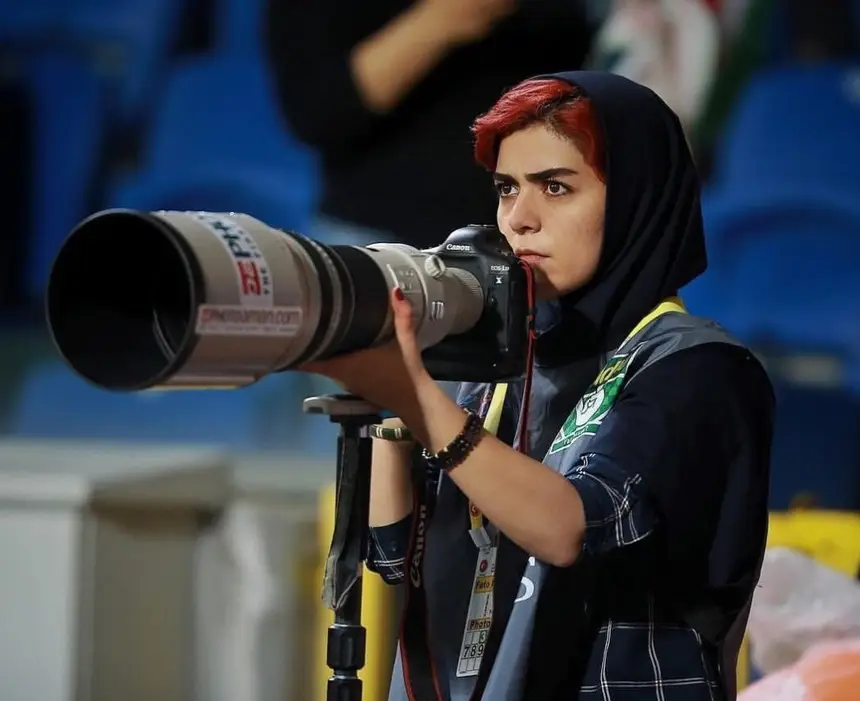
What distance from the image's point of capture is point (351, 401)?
2.90ft

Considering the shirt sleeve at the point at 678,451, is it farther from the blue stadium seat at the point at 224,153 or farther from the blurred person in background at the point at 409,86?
the blue stadium seat at the point at 224,153

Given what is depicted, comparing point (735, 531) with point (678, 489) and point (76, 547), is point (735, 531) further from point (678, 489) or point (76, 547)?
point (76, 547)

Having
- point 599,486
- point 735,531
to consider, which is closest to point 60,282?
point 599,486

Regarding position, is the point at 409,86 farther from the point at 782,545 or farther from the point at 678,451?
the point at 678,451

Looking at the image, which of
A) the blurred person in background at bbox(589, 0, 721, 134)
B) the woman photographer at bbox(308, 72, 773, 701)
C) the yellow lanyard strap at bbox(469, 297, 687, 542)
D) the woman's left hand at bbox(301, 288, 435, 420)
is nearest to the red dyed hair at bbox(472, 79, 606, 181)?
the woman photographer at bbox(308, 72, 773, 701)

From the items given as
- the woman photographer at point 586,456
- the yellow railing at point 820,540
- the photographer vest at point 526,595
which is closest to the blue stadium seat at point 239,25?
the yellow railing at point 820,540

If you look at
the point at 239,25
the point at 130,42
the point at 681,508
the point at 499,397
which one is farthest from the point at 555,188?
the point at 130,42

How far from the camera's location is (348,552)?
901 millimetres

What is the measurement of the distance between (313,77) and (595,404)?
58.8 inches

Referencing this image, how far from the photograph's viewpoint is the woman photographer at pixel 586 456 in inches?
34.5

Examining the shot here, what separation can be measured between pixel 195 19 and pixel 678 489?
1.77 meters

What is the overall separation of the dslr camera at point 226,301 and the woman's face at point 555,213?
0.12m

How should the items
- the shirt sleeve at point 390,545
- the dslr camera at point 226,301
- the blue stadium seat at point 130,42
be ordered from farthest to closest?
the blue stadium seat at point 130,42 → the shirt sleeve at point 390,545 → the dslr camera at point 226,301

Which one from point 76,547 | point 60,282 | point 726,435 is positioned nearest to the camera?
point 60,282
